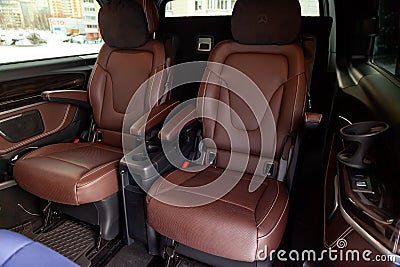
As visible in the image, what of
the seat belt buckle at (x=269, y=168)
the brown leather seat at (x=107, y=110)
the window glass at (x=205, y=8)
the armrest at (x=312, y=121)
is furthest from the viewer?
the window glass at (x=205, y=8)

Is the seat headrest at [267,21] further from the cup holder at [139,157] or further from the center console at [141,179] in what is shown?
the cup holder at [139,157]

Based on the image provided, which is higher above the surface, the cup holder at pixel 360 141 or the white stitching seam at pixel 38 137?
the cup holder at pixel 360 141

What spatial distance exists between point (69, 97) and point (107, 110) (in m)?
0.23

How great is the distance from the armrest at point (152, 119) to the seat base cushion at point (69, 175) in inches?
8.7

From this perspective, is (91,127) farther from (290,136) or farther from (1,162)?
(290,136)

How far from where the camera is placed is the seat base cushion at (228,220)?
3.46 feet

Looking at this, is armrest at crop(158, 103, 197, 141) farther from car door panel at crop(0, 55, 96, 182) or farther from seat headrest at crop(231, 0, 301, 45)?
car door panel at crop(0, 55, 96, 182)

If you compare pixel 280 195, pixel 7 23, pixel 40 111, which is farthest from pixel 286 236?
pixel 7 23

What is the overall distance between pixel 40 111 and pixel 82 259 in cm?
90

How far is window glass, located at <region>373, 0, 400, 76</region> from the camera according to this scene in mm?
1441

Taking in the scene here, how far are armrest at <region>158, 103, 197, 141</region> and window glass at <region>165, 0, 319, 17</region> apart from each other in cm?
83

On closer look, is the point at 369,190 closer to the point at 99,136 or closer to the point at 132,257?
the point at 132,257

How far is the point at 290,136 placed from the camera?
1.45m

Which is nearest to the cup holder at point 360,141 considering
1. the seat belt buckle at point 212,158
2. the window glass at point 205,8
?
the seat belt buckle at point 212,158
